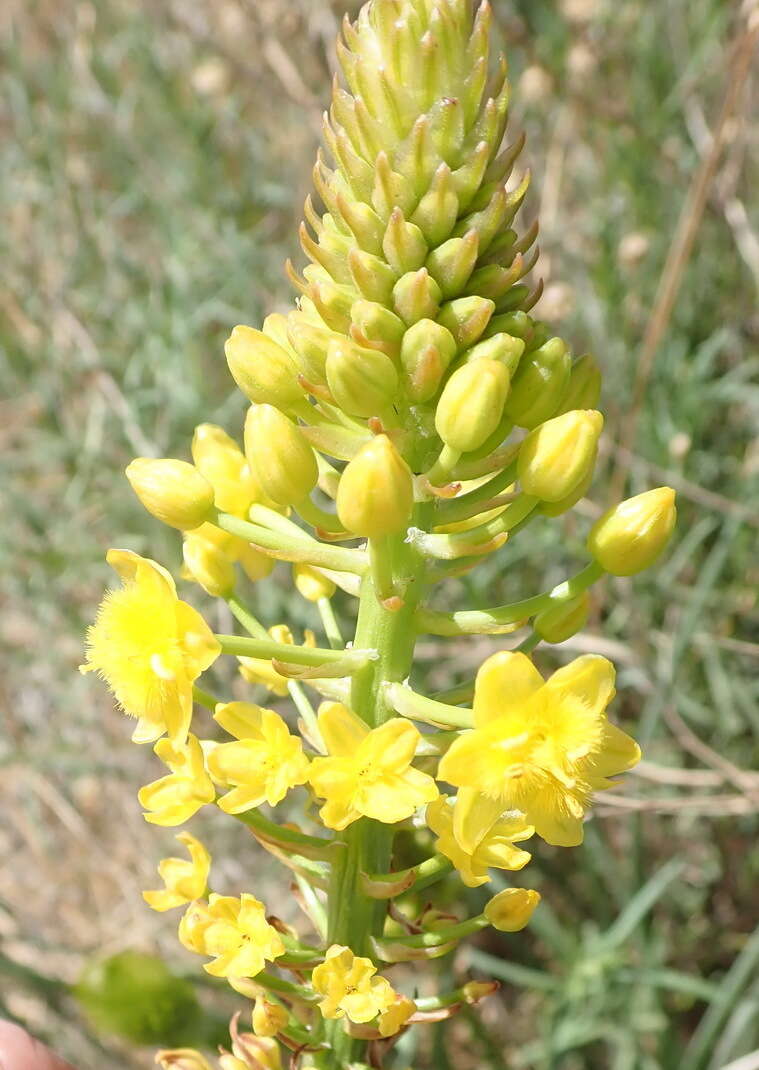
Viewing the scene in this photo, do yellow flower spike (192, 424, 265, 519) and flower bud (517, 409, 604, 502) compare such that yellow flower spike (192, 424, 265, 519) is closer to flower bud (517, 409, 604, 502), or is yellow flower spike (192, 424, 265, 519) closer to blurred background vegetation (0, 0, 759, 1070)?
flower bud (517, 409, 604, 502)

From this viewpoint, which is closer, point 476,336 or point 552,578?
point 476,336

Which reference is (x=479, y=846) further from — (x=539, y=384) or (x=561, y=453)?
(x=539, y=384)

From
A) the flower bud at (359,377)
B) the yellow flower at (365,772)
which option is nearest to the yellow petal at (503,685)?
the yellow flower at (365,772)

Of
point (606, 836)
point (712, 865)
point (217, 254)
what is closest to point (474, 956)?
point (606, 836)

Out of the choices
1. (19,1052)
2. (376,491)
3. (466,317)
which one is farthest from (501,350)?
(19,1052)

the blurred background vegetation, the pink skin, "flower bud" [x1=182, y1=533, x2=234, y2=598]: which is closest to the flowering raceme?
"flower bud" [x1=182, y1=533, x2=234, y2=598]

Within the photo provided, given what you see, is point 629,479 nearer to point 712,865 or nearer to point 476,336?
point 712,865
